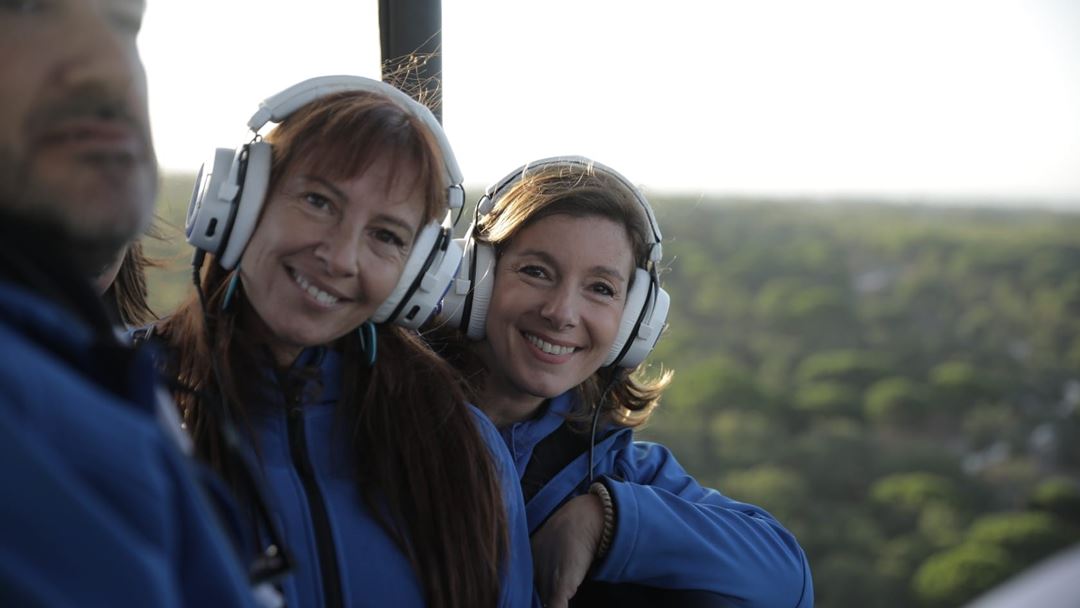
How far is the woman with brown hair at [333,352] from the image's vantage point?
4.25 ft

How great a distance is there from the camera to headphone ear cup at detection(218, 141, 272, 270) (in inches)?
51.4

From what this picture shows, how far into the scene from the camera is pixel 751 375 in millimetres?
12438

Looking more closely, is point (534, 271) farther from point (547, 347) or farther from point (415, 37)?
point (415, 37)

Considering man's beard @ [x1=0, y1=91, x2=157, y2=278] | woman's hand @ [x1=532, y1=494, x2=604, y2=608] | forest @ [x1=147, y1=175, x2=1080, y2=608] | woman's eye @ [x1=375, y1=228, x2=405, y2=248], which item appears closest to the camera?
man's beard @ [x1=0, y1=91, x2=157, y2=278]

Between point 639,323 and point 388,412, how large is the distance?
58cm

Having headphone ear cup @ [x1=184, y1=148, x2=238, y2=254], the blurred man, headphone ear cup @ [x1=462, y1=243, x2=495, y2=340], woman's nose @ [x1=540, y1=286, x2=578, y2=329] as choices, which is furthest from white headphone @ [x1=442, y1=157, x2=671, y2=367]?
the blurred man

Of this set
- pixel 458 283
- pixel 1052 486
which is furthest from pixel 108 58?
pixel 1052 486

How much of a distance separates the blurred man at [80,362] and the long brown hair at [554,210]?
3.24 ft

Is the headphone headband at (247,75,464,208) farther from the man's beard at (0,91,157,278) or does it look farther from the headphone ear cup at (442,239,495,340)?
the man's beard at (0,91,157,278)

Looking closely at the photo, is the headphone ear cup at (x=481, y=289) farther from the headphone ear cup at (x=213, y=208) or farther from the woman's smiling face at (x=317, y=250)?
the headphone ear cup at (x=213, y=208)

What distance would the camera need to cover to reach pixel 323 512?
1.28 m

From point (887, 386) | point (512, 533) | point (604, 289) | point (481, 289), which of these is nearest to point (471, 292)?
point (481, 289)

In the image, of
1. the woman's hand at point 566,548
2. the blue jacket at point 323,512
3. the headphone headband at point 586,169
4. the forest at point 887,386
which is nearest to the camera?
the blue jacket at point 323,512

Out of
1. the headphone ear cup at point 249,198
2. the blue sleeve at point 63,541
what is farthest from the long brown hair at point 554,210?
the blue sleeve at point 63,541
